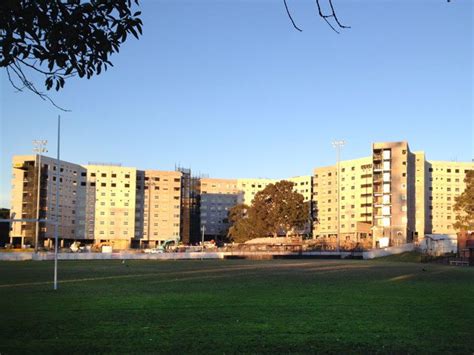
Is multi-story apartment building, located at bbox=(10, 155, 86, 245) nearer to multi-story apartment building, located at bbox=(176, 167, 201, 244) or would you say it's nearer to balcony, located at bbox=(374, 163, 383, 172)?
multi-story apartment building, located at bbox=(176, 167, 201, 244)

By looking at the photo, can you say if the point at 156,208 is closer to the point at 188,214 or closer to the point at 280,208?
the point at 188,214

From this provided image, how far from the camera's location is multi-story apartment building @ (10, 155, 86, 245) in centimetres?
14425

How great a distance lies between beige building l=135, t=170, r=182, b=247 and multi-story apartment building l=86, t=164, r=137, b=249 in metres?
5.13

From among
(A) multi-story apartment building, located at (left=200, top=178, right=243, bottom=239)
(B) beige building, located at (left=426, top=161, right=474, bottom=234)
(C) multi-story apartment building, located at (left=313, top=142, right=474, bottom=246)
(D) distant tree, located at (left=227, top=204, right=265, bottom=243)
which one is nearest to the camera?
(C) multi-story apartment building, located at (left=313, top=142, right=474, bottom=246)

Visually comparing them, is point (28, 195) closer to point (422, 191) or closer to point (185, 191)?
point (185, 191)

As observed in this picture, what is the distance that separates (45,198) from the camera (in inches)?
5965

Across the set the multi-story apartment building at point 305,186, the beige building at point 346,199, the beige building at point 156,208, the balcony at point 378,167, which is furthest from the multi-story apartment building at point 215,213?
the balcony at point 378,167

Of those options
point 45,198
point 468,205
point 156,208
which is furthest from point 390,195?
point 45,198

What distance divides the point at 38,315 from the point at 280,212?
127088mm

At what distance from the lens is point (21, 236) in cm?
14262

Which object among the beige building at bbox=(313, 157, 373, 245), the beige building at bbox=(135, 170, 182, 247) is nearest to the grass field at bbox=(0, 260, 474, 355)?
the beige building at bbox=(313, 157, 373, 245)

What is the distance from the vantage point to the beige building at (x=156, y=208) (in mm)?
174000

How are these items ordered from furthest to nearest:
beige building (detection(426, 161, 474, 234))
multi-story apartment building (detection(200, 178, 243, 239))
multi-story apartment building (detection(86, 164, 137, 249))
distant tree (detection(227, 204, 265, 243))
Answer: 1. multi-story apartment building (detection(200, 178, 243, 239))
2. multi-story apartment building (detection(86, 164, 137, 249))
3. beige building (detection(426, 161, 474, 234))
4. distant tree (detection(227, 204, 265, 243))

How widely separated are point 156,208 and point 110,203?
1450 centimetres
